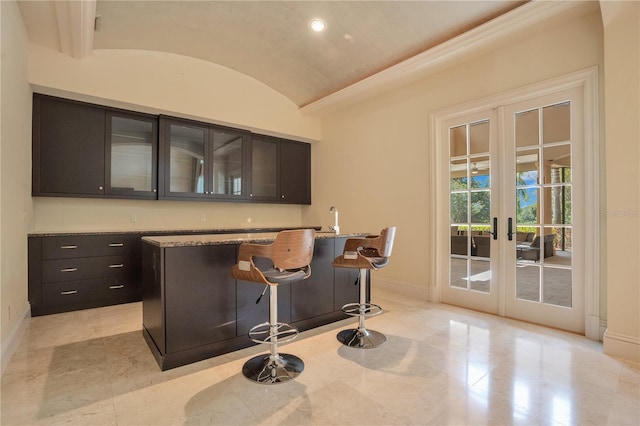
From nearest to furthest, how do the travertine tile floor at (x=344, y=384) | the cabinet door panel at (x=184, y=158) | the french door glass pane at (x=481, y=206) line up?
the travertine tile floor at (x=344, y=384) → the french door glass pane at (x=481, y=206) → the cabinet door panel at (x=184, y=158)

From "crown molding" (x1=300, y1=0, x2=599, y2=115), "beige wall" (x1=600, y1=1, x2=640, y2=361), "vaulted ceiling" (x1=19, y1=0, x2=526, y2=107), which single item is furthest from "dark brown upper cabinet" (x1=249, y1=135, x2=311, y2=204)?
"beige wall" (x1=600, y1=1, x2=640, y2=361)

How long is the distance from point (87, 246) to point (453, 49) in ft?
15.2

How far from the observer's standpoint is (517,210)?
329 centimetres

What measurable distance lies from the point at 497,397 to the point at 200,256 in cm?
212

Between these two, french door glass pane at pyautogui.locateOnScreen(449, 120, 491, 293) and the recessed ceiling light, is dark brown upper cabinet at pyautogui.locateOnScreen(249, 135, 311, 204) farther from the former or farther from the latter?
french door glass pane at pyautogui.locateOnScreen(449, 120, 491, 293)

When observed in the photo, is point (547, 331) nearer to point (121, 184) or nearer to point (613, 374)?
point (613, 374)

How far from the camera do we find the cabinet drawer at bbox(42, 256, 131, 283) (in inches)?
135

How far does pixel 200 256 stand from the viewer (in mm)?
2289

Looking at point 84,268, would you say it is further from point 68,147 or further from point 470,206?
point 470,206

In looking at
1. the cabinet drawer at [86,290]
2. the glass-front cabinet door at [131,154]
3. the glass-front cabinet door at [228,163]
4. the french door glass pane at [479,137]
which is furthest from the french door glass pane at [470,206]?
the cabinet drawer at [86,290]

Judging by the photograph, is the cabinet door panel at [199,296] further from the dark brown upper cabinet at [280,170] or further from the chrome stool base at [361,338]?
the dark brown upper cabinet at [280,170]

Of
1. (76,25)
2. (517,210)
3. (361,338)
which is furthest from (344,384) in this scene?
(76,25)

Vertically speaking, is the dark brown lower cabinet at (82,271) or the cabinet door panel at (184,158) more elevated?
the cabinet door panel at (184,158)

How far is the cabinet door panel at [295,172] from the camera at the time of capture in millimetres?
5504
